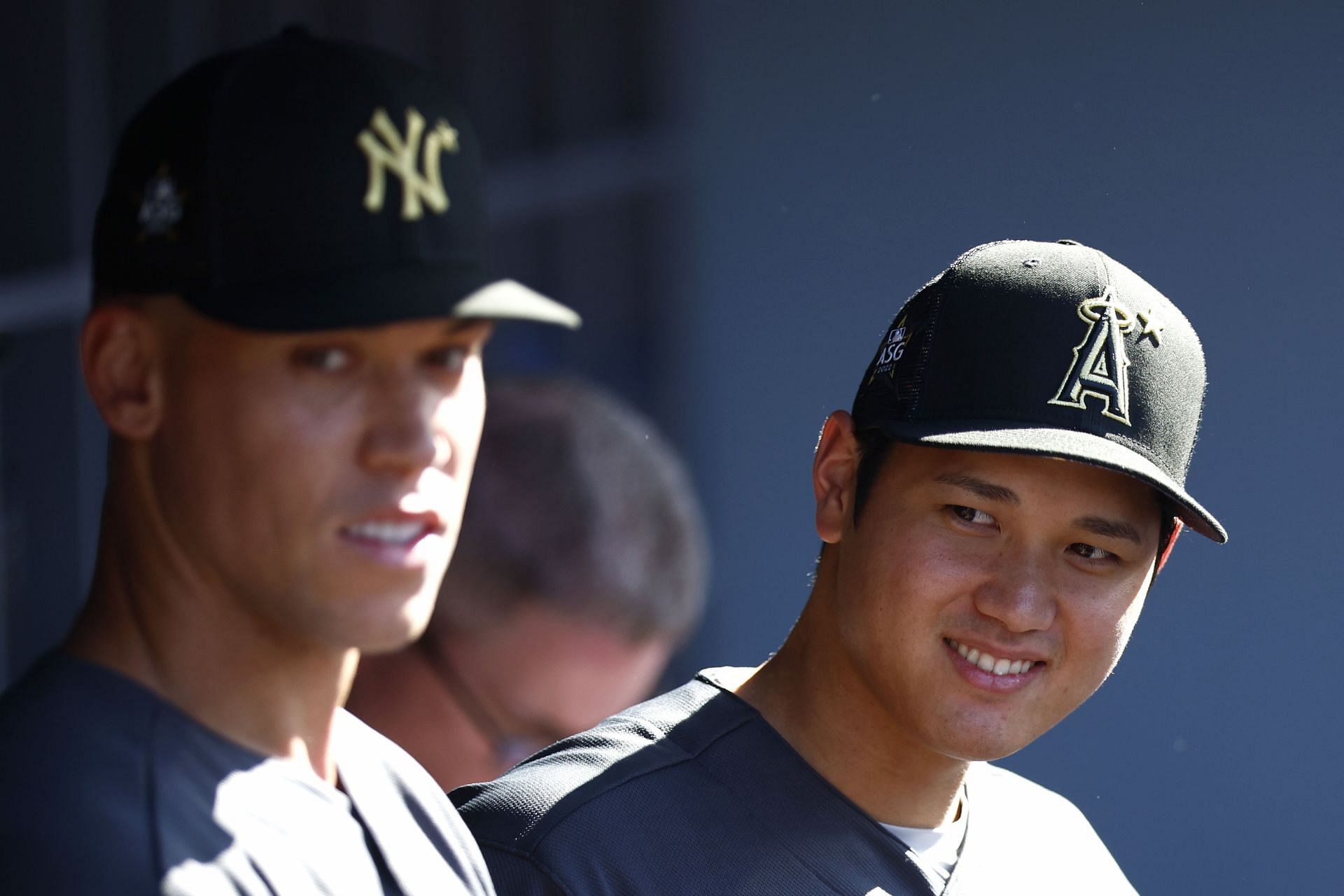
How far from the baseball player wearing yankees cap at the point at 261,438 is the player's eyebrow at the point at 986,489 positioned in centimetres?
69

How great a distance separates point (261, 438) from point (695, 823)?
81 cm

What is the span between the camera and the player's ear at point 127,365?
1.39 m

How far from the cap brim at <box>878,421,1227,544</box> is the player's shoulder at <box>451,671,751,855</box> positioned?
1.44 feet

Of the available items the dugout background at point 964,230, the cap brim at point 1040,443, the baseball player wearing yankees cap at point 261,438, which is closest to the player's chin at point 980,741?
the cap brim at point 1040,443

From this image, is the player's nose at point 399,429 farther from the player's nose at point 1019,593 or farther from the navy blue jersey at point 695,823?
the player's nose at point 1019,593

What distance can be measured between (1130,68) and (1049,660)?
2508 mm

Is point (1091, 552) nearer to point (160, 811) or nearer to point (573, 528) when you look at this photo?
point (573, 528)

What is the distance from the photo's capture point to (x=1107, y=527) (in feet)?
6.44

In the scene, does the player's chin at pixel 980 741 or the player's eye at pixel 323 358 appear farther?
the player's chin at pixel 980 741

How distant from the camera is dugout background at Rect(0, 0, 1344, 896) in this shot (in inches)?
153

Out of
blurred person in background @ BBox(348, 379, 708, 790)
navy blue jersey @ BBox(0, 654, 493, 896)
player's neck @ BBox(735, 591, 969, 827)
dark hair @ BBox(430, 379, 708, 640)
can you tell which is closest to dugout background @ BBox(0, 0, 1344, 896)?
dark hair @ BBox(430, 379, 708, 640)

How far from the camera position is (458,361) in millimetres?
1448

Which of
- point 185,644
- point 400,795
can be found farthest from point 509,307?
point 400,795

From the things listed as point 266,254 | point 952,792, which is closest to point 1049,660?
point 952,792
